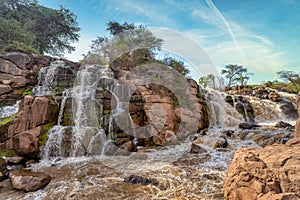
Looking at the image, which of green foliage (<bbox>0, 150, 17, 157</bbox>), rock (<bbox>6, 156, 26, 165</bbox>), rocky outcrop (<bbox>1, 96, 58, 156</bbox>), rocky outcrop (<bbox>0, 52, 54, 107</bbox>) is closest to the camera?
rock (<bbox>6, 156, 26, 165</bbox>)

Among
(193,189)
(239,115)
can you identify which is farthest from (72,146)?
(239,115)

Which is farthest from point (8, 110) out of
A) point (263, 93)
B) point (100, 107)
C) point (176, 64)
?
point (263, 93)

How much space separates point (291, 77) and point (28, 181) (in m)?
23.9

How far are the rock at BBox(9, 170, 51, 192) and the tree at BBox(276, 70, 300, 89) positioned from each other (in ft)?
74.6

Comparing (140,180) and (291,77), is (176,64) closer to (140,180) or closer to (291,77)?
(140,180)

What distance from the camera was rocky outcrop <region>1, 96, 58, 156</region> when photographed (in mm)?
5434

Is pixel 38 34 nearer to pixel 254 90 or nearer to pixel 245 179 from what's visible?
pixel 245 179

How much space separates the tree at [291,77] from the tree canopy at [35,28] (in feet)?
70.7

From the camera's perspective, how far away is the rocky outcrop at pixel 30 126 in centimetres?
543

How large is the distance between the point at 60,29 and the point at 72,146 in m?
11.2

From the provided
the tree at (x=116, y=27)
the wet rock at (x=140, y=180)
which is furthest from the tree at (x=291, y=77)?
the wet rock at (x=140, y=180)

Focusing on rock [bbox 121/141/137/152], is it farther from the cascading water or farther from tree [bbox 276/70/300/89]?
tree [bbox 276/70/300/89]

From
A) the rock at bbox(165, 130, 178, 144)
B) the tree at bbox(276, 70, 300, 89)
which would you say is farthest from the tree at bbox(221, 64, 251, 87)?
the rock at bbox(165, 130, 178, 144)

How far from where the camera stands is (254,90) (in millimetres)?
16766
